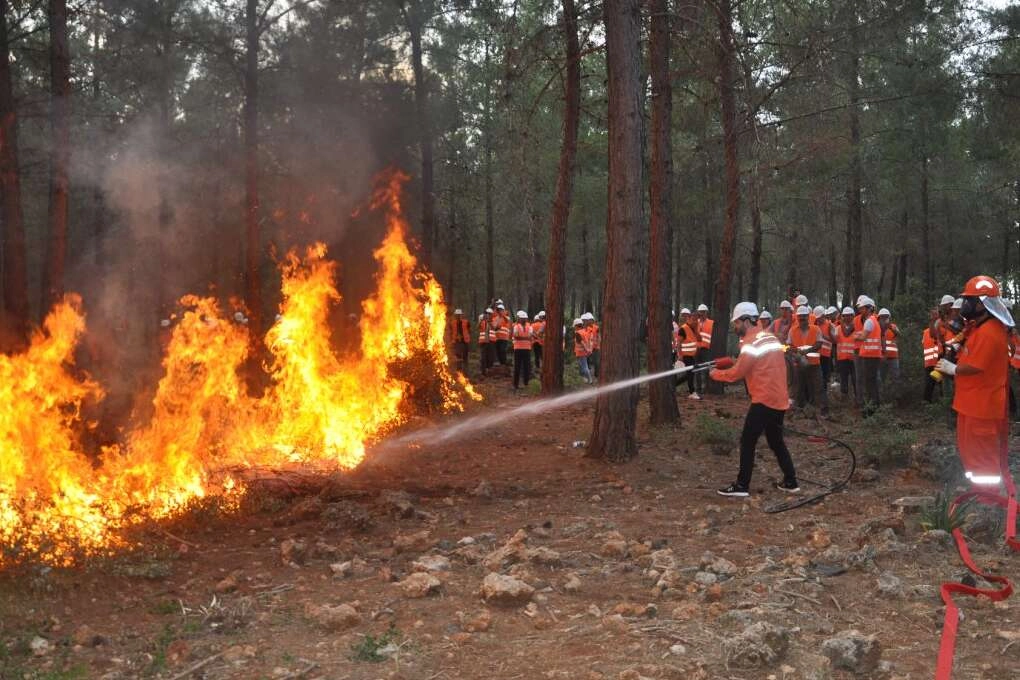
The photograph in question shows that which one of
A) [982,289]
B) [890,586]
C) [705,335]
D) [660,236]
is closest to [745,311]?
[982,289]

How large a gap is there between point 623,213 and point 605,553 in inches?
169

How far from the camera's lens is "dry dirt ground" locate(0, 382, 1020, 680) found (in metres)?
4.12

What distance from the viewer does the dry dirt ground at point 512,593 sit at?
4117 millimetres

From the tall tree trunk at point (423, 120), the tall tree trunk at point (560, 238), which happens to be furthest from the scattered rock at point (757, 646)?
the tall tree trunk at point (423, 120)

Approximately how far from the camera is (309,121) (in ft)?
62.5

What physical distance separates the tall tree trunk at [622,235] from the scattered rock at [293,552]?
4004 mm

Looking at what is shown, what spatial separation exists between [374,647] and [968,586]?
3.51 m

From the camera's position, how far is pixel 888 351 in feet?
46.8

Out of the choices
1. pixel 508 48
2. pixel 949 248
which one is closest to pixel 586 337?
pixel 508 48

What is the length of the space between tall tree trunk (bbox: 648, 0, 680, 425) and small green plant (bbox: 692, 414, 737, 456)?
3.18 feet

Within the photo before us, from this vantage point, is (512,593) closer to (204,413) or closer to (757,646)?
(757,646)

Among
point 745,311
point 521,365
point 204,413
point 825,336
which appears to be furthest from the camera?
point 521,365

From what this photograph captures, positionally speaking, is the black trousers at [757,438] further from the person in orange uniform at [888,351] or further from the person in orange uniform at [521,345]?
the person in orange uniform at [521,345]

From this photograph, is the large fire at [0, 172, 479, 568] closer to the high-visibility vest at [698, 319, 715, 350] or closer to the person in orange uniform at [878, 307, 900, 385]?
the high-visibility vest at [698, 319, 715, 350]
